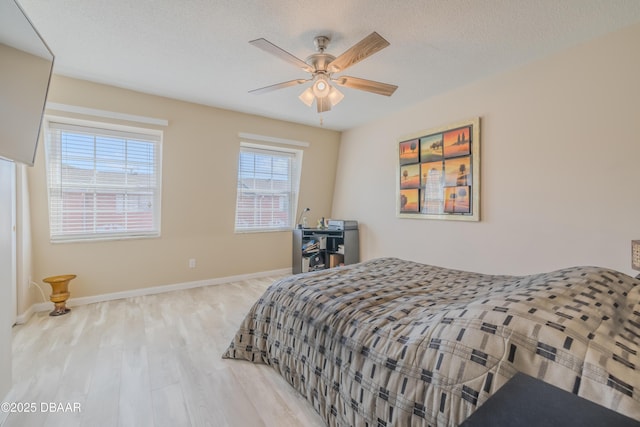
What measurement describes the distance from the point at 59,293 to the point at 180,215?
1464 mm

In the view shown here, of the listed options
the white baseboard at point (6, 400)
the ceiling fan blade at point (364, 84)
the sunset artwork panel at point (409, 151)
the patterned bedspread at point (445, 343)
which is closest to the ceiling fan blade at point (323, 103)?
the ceiling fan blade at point (364, 84)

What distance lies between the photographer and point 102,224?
3.43m

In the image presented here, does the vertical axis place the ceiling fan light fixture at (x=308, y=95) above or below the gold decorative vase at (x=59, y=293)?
above

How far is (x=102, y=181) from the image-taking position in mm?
3395

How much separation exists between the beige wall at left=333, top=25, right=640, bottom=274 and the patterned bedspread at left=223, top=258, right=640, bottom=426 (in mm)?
1125

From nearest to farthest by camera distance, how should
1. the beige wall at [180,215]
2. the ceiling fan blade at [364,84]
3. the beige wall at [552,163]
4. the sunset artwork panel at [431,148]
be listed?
the beige wall at [552,163], the ceiling fan blade at [364,84], the beige wall at [180,215], the sunset artwork panel at [431,148]

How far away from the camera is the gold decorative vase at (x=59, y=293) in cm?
290

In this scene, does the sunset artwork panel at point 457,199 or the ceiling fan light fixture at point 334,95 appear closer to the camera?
the ceiling fan light fixture at point 334,95

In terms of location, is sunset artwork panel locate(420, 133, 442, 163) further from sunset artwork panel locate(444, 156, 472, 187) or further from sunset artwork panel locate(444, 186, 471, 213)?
sunset artwork panel locate(444, 186, 471, 213)

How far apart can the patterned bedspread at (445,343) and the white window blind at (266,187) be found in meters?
2.79

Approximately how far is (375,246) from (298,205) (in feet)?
4.97

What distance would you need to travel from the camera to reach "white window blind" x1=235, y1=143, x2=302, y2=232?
14.6 ft

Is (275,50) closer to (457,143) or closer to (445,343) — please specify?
(445,343)

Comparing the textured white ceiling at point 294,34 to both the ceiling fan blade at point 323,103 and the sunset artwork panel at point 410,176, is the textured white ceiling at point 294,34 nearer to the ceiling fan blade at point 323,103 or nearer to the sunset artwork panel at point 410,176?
the ceiling fan blade at point 323,103
